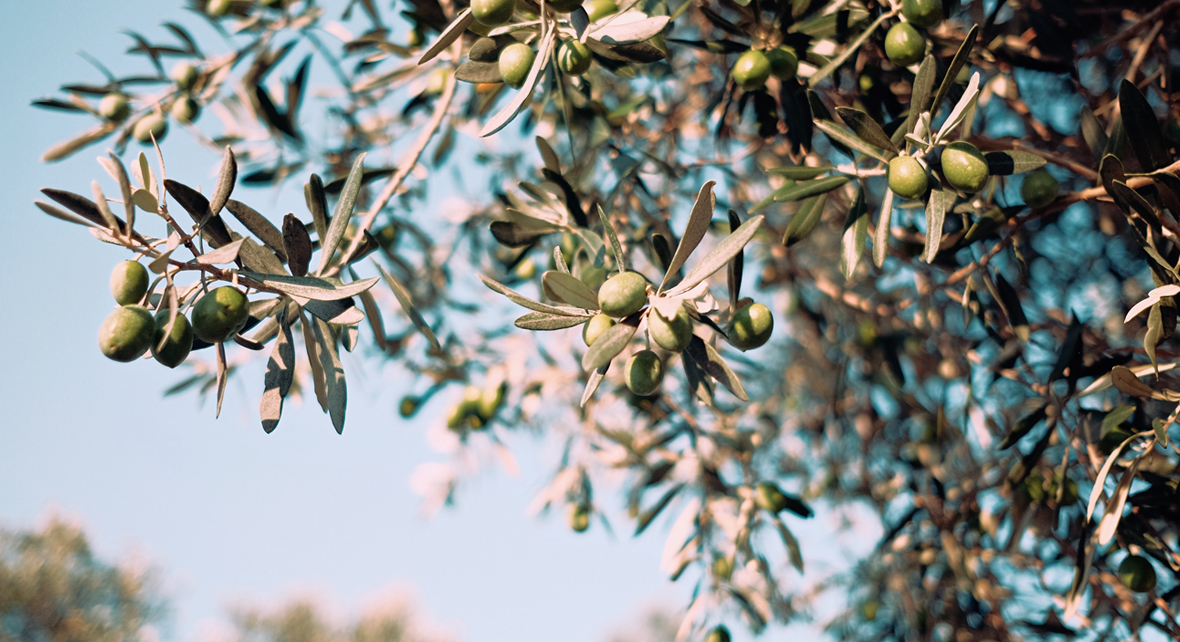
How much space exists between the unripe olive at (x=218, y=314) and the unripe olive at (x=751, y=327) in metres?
0.83

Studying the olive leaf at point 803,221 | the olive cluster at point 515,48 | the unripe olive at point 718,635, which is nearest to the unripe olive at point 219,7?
the olive cluster at point 515,48

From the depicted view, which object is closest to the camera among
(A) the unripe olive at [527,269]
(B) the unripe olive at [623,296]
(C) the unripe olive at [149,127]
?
(B) the unripe olive at [623,296]

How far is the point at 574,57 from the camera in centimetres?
139

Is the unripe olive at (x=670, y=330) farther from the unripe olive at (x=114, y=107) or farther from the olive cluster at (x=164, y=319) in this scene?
the unripe olive at (x=114, y=107)

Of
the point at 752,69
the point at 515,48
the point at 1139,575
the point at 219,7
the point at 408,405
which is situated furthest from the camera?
the point at 408,405

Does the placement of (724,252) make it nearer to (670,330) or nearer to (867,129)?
(670,330)

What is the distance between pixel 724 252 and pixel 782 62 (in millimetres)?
707

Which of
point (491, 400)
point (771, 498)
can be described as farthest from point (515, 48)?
point (491, 400)

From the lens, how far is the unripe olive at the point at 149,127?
2156mm

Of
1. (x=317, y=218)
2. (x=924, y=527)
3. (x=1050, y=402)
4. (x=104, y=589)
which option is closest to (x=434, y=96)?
(x=317, y=218)

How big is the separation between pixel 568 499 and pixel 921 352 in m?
1.70

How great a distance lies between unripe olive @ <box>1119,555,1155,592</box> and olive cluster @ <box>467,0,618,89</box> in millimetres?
1705

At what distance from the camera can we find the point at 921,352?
320cm

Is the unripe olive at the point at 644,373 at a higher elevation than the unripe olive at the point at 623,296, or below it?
below
